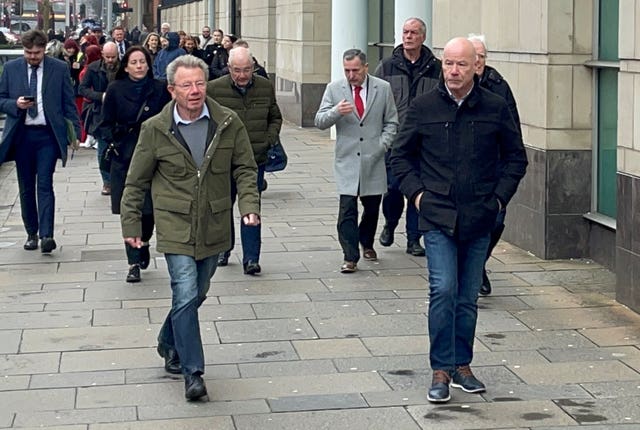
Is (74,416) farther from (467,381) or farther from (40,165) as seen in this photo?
(40,165)

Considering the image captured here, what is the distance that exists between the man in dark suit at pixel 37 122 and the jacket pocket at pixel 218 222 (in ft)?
15.4

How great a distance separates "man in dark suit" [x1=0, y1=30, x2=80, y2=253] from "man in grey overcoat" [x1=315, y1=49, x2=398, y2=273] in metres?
2.44

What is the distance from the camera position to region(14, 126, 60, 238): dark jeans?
38.2ft

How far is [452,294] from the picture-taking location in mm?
6953

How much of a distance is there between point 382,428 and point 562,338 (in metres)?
2.22

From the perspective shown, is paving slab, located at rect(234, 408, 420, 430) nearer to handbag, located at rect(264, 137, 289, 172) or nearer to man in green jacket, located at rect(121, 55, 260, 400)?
man in green jacket, located at rect(121, 55, 260, 400)

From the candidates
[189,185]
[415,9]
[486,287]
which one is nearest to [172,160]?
[189,185]

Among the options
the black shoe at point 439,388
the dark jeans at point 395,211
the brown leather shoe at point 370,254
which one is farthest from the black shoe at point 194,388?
the dark jeans at point 395,211

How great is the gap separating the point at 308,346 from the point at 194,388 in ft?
4.46

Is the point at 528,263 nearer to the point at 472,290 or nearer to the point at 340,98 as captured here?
the point at 340,98

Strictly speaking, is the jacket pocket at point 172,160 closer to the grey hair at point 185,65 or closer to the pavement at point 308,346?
the grey hair at point 185,65

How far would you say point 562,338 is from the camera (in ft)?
27.6

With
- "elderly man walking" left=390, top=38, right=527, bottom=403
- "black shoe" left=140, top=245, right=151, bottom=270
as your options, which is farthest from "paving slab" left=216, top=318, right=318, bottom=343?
"black shoe" left=140, top=245, right=151, bottom=270

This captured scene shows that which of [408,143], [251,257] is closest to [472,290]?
[408,143]
